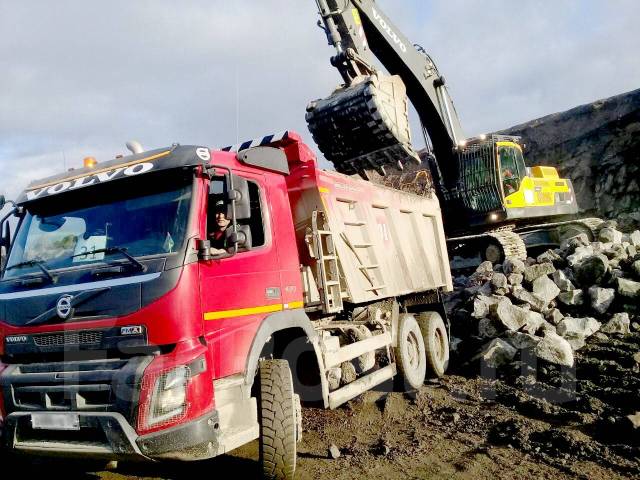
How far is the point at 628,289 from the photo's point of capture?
854 cm

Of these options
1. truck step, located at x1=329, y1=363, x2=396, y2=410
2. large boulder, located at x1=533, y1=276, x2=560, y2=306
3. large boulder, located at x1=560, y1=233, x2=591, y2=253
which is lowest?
truck step, located at x1=329, y1=363, x2=396, y2=410

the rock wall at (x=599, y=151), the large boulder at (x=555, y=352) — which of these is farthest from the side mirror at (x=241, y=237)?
the rock wall at (x=599, y=151)

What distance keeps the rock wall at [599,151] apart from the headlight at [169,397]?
812 inches

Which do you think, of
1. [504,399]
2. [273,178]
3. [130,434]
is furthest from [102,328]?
[504,399]

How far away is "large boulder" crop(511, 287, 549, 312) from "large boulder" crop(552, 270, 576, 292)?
0.70 m

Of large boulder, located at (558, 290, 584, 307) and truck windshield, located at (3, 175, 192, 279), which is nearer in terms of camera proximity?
truck windshield, located at (3, 175, 192, 279)

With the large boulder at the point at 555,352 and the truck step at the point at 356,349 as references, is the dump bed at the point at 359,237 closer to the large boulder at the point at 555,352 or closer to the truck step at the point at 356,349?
the truck step at the point at 356,349

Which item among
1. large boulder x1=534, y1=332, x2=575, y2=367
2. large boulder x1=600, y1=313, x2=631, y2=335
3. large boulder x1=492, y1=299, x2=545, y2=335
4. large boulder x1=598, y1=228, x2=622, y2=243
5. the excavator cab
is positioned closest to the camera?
large boulder x1=534, y1=332, x2=575, y2=367

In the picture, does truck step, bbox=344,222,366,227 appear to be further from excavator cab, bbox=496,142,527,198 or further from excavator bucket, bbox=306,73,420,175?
excavator cab, bbox=496,142,527,198

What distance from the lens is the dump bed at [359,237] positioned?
515 cm

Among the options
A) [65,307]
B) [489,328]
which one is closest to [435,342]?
[489,328]

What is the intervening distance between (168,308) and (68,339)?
2.51 feet

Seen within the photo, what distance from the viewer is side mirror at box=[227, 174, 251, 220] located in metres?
3.71

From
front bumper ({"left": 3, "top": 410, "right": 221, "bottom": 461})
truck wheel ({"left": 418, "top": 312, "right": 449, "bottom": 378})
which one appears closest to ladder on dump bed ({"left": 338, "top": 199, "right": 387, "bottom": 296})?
truck wheel ({"left": 418, "top": 312, "right": 449, "bottom": 378})
